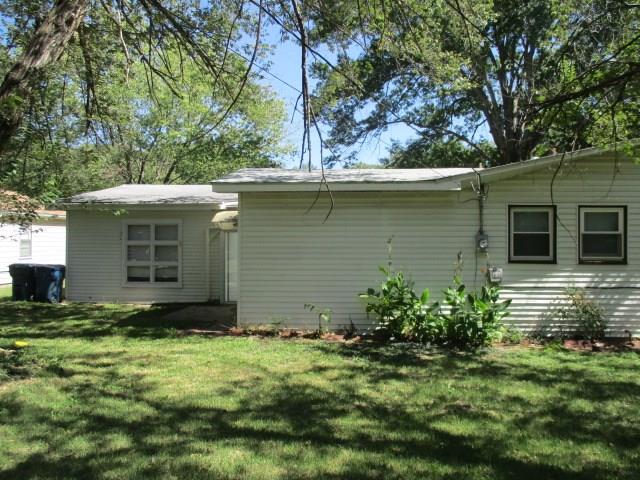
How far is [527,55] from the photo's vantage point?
19.6 m

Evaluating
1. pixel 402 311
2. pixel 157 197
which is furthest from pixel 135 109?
pixel 402 311

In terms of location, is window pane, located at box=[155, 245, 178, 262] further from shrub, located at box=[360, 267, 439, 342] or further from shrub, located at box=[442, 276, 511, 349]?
shrub, located at box=[442, 276, 511, 349]

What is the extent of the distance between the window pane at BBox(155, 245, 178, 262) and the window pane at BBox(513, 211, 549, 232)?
27.9ft

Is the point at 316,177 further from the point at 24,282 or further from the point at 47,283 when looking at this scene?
the point at 24,282

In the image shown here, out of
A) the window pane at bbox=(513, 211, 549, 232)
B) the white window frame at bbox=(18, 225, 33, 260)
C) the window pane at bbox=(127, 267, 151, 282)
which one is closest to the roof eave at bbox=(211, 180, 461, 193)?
the window pane at bbox=(513, 211, 549, 232)

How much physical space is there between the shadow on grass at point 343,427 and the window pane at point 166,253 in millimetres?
7259

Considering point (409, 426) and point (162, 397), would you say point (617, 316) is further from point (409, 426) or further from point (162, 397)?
point (162, 397)

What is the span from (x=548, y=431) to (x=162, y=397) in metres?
3.80

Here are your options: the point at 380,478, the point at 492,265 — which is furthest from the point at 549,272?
the point at 380,478

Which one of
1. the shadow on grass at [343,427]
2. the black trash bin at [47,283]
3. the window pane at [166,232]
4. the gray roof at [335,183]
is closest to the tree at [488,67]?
the gray roof at [335,183]

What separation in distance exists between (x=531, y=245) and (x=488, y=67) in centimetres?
1288

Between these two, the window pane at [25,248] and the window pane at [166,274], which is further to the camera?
the window pane at [25,248]

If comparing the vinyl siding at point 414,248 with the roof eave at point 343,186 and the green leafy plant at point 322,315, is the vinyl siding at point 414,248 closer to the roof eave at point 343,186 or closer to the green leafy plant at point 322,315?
the green leafy plant at point 322,315

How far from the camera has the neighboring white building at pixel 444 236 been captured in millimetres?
9273
